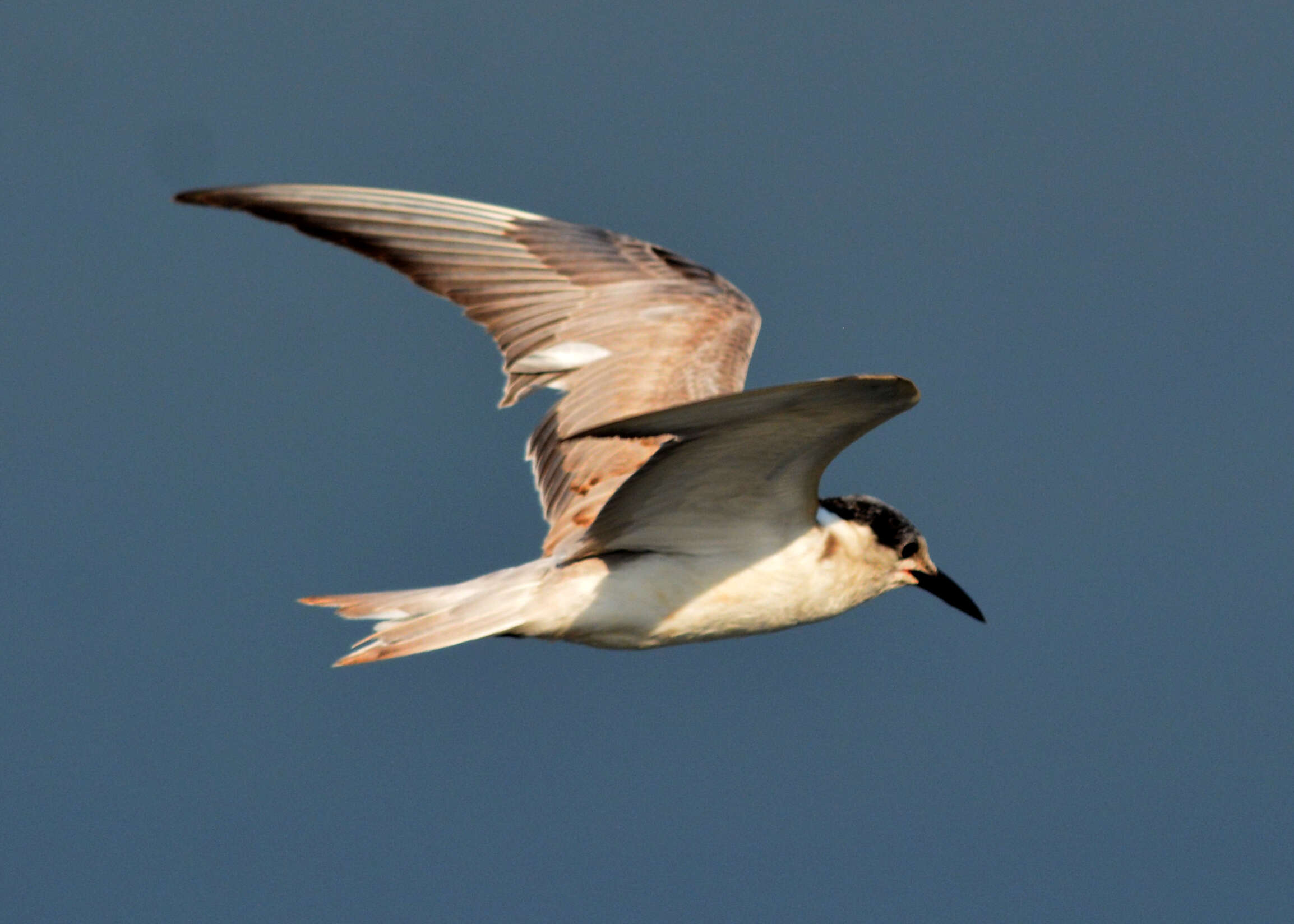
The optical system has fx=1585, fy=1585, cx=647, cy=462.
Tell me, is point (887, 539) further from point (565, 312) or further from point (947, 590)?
point (565, 312)

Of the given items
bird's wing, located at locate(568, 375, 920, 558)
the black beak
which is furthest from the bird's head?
bird's wing, located at locate(568, 375, 920, 558)

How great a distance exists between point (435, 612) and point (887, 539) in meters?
2.28

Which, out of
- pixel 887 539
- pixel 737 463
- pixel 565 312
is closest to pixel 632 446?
pixel 565 312

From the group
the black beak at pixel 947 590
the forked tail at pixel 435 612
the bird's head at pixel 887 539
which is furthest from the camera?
the black beak at pixel 947 590

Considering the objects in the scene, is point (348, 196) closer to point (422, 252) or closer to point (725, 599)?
→ point (422, 252)

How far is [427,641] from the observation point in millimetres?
6516

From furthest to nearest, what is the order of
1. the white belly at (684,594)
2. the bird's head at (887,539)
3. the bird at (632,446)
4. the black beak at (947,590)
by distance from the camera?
the black beak at (947,590) < the bird's head at (887,539) < the white belly at (684,594) < the bird at (632,446)

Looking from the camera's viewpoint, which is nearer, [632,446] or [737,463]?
[737,463]

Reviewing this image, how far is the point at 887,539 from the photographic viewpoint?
25.2 feet

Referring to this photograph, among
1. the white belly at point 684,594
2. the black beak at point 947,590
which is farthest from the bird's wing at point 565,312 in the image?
the black beak at point 947,590

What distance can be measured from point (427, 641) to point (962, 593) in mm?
3285

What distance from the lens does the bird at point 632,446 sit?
6281mm

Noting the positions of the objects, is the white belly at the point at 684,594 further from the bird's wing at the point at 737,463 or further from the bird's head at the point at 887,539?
the bird's head at the point at 887,539

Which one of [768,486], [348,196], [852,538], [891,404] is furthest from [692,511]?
[348,196]
